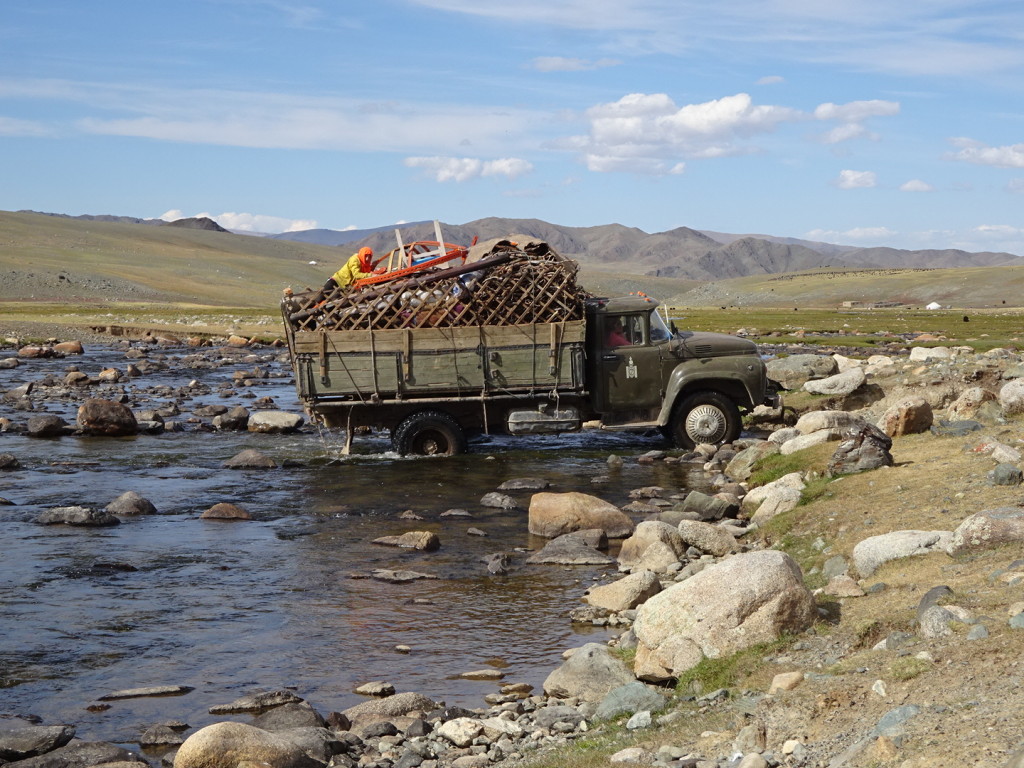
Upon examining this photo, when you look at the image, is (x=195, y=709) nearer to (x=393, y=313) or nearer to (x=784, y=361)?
(x=393, y=313)

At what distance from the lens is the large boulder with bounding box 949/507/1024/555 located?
9.60 metres

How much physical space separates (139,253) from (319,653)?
19162 centimetres

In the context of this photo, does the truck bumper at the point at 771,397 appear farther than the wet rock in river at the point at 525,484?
Yes

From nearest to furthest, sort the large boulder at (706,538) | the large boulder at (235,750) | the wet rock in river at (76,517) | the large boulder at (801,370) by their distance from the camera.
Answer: the large boulder at (235,750), the large boulder at (706,538), the wet rock in river at (76,517), the large boulder at (801,370)

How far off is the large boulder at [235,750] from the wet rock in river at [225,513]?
8884 mm

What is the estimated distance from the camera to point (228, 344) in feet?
192

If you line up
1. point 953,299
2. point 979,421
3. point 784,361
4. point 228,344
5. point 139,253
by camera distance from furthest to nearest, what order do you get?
point 139,253
point 953,299
point 228,344
point 784,361
point 979,421

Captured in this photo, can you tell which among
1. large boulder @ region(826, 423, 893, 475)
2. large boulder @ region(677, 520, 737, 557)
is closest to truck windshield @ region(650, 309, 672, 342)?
large boulder @ region(826, 423, 893, 475)

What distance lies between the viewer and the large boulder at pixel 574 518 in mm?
14516

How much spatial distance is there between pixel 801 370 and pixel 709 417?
5.97m

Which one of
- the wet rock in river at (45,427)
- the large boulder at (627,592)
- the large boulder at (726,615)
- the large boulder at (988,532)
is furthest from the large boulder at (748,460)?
the wet rock in river at (45,427)

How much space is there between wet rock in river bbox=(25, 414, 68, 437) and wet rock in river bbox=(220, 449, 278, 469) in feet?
19.5

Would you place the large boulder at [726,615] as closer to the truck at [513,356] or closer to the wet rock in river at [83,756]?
the wet rock in river at [83,756]

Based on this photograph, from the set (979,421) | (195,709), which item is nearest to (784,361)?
(979,421)
